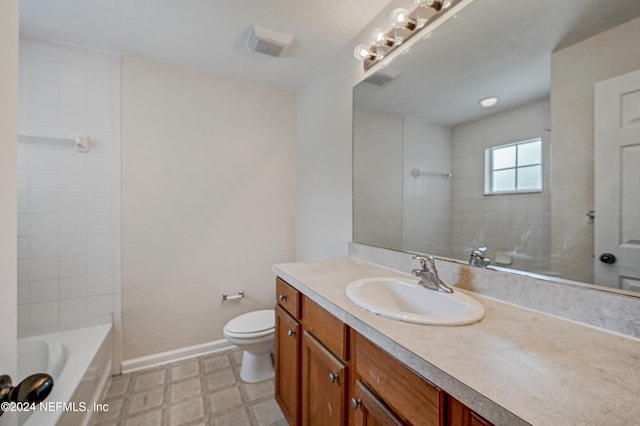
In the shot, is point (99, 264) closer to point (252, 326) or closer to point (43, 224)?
point (43, 224)

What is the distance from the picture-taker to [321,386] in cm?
107

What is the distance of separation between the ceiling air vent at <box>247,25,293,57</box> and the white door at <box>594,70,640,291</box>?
1.64 m

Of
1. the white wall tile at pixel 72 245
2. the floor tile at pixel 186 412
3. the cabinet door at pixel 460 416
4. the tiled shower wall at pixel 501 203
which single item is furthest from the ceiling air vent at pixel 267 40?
the floor tile at pixel 186 412

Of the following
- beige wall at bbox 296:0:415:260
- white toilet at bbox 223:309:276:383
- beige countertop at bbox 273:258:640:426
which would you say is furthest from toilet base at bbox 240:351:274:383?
beige countertop at bbox 273:258:640:426

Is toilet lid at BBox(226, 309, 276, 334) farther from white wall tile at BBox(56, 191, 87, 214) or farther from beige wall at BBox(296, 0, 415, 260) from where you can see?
white wall tile at BBox(56, 191, 87, 214)

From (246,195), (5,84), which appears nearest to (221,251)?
(246,195)

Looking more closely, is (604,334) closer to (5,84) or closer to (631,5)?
(631,5)

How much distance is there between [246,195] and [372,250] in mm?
1313

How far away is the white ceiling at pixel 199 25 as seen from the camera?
59.1 inches

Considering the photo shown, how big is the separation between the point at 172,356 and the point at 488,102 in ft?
8.72

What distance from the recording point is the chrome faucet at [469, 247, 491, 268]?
105 centimetres

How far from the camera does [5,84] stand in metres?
0.56

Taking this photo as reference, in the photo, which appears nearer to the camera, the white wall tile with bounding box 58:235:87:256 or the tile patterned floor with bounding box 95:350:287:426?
the tile patterned floor with bounding box 95:350:287:426

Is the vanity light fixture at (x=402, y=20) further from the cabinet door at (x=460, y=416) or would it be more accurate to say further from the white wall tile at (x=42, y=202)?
the white wall tile at (x=42, y=202)
